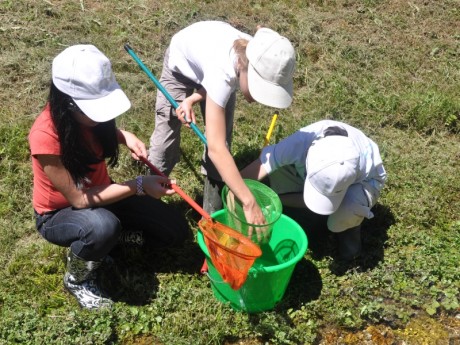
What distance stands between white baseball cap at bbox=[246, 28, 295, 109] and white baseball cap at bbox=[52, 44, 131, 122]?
58cm

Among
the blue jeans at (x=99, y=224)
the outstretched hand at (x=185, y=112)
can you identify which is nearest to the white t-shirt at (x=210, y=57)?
the outstretched hand at (x=185, y=112)

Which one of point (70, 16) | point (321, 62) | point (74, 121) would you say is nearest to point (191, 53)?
point (74, 121)

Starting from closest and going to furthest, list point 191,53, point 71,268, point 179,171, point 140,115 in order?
point 71,268 → point 191,53 → point 179,171 → point 140,115

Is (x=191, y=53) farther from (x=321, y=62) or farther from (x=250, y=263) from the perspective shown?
(x=321, y=62)

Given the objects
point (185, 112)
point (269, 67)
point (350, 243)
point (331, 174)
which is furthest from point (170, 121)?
point (350, 243)

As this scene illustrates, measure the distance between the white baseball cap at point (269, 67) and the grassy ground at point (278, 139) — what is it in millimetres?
1067

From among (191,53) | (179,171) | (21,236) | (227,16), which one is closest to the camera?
(191,53)

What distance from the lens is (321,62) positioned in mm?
4742

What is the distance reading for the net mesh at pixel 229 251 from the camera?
8.19 ft

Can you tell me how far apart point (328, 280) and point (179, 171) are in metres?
1.26

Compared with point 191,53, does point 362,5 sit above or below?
below

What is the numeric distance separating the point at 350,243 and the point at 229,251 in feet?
3.08

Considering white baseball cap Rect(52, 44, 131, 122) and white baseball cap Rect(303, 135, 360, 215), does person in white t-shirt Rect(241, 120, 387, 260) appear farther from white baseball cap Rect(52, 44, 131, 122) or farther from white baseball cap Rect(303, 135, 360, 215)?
white baseball cap Rect(52, 44, 131, 122)

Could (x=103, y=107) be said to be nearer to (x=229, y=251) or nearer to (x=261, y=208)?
(x=229, y=251)
